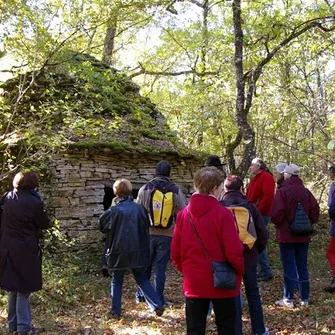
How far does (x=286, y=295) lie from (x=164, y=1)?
6.02 m

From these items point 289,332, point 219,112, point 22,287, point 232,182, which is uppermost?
point 219,112

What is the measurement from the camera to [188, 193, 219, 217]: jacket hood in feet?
10.9

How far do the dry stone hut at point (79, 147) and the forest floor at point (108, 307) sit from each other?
0.88 metres

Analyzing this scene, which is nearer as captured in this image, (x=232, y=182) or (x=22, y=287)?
(x=232, y=182)

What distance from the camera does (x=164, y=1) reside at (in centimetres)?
845

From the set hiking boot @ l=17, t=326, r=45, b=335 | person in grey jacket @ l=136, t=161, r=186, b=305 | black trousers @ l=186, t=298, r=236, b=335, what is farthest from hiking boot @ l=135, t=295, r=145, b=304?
black trousers @ l=186, t=298, r=236, b=335

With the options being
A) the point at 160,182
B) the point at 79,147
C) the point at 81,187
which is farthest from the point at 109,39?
the point at 160,182

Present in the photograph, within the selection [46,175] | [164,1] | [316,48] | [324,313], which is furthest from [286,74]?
[324,313]

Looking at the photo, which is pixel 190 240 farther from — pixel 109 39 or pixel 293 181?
pixel 109 39

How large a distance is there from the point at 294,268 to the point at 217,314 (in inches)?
89.0

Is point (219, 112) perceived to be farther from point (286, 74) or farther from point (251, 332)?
point (251, 332)

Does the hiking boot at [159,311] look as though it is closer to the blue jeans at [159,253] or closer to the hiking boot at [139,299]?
the blue jeans at [159,253]

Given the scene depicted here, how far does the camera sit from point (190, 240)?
10.9 feet

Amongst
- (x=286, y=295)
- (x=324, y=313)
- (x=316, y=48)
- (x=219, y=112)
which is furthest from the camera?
(x=219, y=112)
